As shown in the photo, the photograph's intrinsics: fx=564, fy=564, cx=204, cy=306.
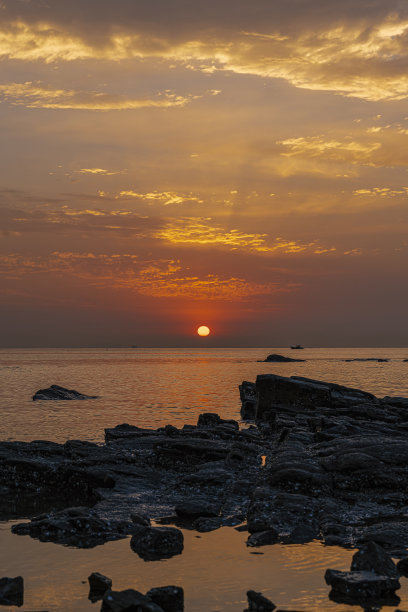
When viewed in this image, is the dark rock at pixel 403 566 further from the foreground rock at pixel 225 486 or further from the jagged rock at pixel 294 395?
the jagged rock at pixel 294 395

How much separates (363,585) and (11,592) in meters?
6.18

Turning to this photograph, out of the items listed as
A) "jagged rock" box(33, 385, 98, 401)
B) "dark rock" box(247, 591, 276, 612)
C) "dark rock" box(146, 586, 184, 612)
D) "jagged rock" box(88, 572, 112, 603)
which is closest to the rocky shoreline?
"dark rock" box(146, 586, 184, 612)

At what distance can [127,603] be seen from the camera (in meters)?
9.04

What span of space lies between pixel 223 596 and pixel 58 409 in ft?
139

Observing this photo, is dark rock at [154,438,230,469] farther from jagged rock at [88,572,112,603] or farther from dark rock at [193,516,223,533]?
jagged rock at [88,572,112,603]

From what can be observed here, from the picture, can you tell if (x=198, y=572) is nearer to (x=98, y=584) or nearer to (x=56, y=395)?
(x=98, y=584)

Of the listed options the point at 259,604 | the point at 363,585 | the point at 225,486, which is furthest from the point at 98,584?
the point at 225,486

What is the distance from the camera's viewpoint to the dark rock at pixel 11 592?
972 cm

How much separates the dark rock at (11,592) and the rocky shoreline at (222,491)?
2.06 metres

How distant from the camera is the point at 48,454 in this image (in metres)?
24.8

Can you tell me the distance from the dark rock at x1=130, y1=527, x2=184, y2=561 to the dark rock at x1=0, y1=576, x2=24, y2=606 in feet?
9.76

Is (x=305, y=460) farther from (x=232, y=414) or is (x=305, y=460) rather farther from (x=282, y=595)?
(x=232, y=414)

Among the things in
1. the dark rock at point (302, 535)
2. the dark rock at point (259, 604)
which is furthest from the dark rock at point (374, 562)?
the dark rock at point (302, 535)

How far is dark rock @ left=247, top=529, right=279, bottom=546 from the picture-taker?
13.1 m
